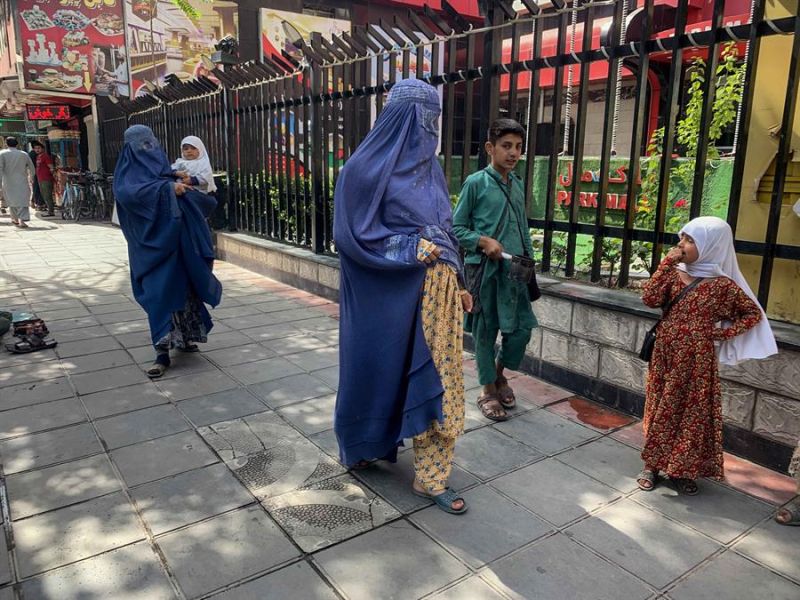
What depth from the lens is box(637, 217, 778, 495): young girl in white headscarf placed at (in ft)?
8.59

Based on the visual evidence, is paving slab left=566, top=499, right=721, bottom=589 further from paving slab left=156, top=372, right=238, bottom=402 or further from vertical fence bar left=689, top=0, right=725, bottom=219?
paving slab left=156, top=372, right=238, bottom=402

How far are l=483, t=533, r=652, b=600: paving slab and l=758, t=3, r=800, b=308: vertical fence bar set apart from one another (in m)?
1.75

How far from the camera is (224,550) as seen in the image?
2334mm

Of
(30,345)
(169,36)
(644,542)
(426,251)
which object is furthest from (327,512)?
(169,36)

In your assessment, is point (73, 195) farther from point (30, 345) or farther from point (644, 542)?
point (644, 542)

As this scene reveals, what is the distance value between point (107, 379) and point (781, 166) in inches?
168

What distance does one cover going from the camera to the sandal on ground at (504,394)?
147 inches

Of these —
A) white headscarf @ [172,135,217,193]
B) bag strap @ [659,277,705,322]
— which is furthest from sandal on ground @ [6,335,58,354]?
bag strap @ [659,277,705,322]

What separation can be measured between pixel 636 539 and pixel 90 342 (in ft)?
14.3

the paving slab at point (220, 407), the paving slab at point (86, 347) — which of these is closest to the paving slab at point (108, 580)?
the paving slab at point (220, 407)

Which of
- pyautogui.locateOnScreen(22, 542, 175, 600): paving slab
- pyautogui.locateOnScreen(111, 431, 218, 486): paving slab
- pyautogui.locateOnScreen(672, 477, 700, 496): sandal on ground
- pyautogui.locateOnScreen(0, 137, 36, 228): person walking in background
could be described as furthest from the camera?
pyautogui.locateOnScreen(0, 137, 36, 228): person walking in background

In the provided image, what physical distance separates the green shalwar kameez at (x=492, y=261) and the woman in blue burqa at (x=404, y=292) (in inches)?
29.3

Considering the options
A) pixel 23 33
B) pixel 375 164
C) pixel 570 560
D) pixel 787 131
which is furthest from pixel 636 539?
pixel 23 33

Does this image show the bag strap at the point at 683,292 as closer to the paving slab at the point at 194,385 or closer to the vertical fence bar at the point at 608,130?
the vertical fence bar at the point at 608,130
